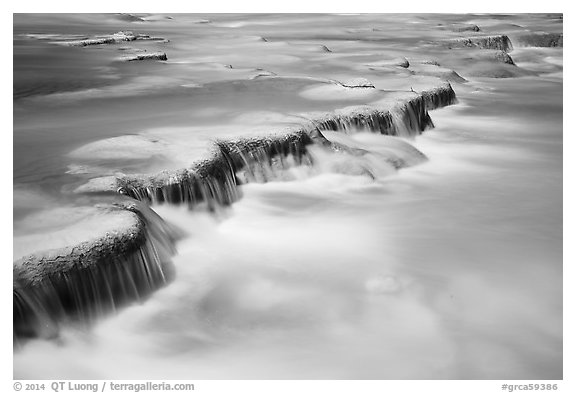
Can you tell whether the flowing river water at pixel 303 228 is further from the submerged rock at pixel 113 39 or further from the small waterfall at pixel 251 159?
the submerged rock at pixel 113 39

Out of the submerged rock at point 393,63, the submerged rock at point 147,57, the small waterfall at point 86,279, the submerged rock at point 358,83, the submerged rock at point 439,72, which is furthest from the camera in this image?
the submerged rock at point 439,72

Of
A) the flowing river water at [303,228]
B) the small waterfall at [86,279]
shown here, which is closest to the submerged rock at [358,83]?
the flowing river water at [303,228]

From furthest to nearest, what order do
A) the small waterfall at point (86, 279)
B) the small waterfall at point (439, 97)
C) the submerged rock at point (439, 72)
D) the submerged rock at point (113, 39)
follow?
the submerged rock at point (439, 72), the submerged rock at point (113, 39), the small waterfall at point (439, 97), the small waterfall at point (86, 279)

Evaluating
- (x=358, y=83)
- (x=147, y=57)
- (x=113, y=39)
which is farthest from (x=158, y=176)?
(x=113, y=39)

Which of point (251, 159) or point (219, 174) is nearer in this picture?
point (219, 174)

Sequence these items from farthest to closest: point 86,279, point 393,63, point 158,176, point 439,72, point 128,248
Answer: point 439,72 → point 393,63 → point 158,176 → point 128,248 → point 86,279

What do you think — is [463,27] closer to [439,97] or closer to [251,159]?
[439,97]

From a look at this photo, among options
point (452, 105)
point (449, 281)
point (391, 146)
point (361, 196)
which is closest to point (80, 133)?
point (361, 196)
